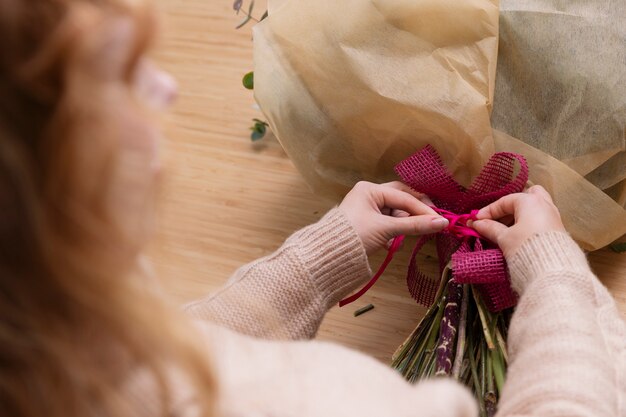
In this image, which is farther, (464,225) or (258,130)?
(258,130)

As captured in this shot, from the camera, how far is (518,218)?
0.70 metres

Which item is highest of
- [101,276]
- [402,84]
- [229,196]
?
[101,276]

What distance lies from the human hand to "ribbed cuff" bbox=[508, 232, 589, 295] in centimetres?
8

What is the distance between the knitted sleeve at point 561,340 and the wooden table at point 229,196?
0.15 metres

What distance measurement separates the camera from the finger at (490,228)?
0.71 m

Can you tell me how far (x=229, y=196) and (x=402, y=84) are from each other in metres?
0.29

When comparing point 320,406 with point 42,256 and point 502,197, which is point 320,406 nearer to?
point 42,256

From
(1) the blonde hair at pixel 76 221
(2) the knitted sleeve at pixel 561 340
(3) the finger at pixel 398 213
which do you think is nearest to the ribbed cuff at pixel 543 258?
(2) the knitted sleeve at pixel 561 340

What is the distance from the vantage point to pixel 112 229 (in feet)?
1.13

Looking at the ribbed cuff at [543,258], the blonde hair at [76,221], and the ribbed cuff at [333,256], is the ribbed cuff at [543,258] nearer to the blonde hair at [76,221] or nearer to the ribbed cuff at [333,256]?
the ribbed cuff at [333,256]

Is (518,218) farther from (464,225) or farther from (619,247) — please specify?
(619,247)

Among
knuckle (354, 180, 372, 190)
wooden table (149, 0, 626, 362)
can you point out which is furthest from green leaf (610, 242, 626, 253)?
knuckle (354, 180, 372, 190)

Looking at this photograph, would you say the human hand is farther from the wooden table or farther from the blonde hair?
the blonde hair

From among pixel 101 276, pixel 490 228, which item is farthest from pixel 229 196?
pixel 101 276
